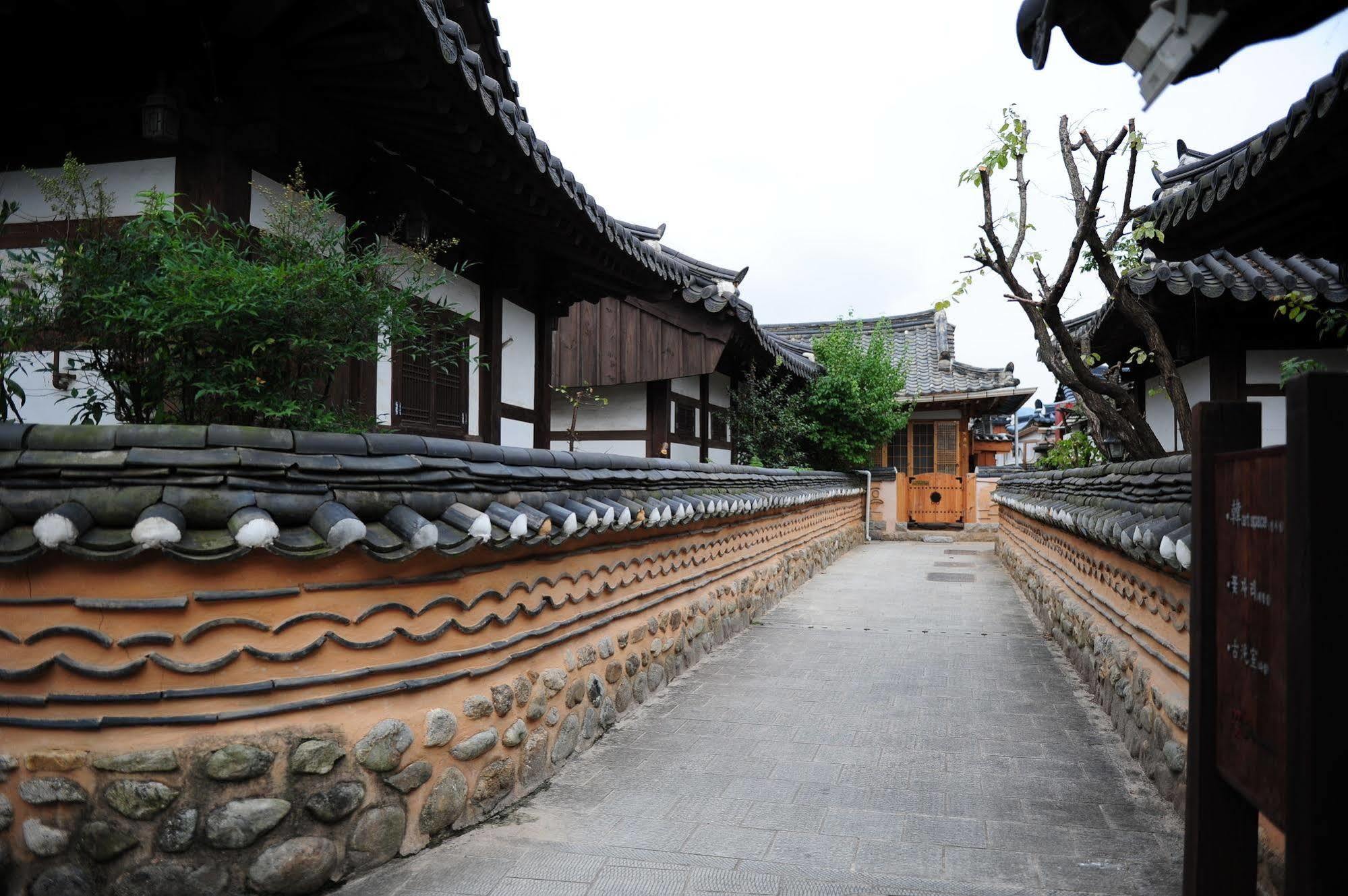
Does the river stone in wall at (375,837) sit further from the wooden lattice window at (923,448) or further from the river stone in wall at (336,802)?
the wooden lattice window at (923,448)

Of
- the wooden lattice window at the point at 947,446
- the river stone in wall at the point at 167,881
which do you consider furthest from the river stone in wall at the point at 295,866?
the wooden lattice window at the point at 947,446

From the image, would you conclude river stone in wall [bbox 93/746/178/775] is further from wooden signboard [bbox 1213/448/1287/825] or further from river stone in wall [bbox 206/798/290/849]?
wooden signboard [bbox 1213/448/1287/825]

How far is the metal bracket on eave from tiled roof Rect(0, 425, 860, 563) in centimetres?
273

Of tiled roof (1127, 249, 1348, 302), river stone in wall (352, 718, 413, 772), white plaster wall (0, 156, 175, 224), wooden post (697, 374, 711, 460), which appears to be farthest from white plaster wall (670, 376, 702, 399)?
river stone in wall (352, 718, 413, 772)

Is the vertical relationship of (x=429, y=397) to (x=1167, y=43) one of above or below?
below

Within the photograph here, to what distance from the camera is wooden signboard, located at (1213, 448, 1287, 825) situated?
1.97 m

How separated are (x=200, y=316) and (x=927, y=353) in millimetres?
24856

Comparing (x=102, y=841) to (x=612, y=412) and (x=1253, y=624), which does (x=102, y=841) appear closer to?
(x=1253, y=624)

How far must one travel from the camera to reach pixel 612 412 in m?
11.8

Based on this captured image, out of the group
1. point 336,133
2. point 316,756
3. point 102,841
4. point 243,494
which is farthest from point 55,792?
point 336,133

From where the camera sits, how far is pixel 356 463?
3.29 meters

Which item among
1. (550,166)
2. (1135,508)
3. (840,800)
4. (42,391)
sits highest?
(550,166)

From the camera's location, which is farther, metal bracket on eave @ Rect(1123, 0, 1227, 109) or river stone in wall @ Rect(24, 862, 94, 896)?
river stone in wall @ Rect(24, 862, 94, 896)

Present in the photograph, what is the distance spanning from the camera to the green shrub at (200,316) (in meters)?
3.16
